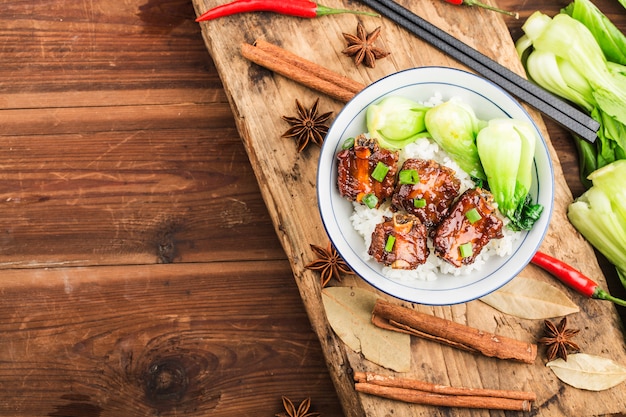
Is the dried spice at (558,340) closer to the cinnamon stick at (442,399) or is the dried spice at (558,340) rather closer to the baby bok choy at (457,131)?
the cinnamon stick at (442,399)

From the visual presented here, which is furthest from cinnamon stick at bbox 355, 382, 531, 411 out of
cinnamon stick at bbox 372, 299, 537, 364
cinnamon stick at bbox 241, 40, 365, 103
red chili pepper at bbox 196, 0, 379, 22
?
red chili pepper at bbox 196, 0, 379, 22

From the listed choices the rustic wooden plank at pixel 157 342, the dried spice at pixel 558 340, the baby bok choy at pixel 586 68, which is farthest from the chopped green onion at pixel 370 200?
the baby bok choy at pixel 586 68

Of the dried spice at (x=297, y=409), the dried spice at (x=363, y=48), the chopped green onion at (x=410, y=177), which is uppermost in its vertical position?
the dried spice at (x=363, y=48)

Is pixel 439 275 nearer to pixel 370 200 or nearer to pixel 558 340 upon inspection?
pixel 370 200

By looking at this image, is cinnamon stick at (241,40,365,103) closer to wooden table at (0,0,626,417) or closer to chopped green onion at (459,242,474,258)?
wooden table at (0,0,626,417)

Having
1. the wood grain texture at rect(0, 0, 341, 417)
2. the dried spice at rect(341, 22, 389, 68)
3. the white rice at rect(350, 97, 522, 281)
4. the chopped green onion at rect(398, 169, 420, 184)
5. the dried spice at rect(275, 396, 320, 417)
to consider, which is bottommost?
the dried spice at rect(275, 396, 320, 417)

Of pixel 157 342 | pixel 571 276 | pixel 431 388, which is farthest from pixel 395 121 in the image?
pixel 157 342

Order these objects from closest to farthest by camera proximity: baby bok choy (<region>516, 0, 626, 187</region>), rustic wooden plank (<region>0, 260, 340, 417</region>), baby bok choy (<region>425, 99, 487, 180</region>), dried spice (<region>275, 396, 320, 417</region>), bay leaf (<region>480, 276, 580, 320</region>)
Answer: baby bok choy (<region>425, 99, 487, 180</region>) < bay leaf (<region>480, 276, 580, 320</region>) < baby bok choy (<region>516, 0, 626, 187</region>) < dried spice (<region>275, 396, 320, 417</region>) < rustic wooden plank (<region>0, 260, 340, 417</region>)
